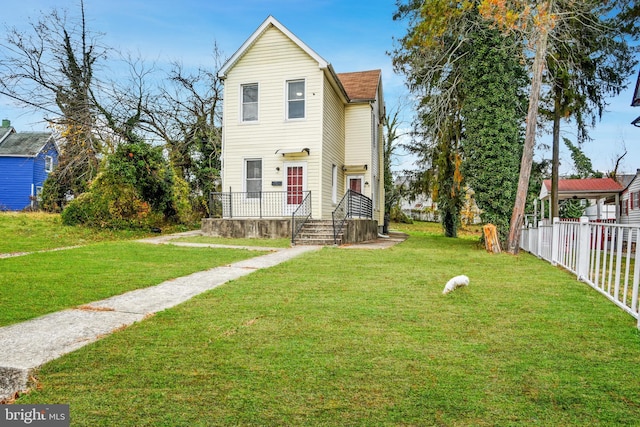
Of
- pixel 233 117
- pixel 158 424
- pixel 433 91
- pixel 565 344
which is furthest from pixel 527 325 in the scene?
pixel 233 117

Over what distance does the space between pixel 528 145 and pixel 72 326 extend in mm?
12005

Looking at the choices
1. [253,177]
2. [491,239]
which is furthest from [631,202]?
[253,177]

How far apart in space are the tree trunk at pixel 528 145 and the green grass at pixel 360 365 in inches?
291

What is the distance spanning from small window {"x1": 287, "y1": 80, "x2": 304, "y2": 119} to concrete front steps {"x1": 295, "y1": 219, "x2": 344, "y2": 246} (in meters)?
4.29

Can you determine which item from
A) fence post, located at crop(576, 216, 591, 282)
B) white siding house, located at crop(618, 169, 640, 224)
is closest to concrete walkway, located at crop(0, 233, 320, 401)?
fence post, located at crop(576, 216, 591, 282)

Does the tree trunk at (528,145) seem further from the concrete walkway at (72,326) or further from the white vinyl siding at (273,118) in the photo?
the concrete walkway at (72,326)

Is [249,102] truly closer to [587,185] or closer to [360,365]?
[360,365]

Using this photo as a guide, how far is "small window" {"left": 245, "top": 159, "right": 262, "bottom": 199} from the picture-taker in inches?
619


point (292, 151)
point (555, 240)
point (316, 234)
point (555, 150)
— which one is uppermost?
point (555, 150)

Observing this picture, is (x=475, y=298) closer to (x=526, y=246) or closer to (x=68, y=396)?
(x=68, y=396)

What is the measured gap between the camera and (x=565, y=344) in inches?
131

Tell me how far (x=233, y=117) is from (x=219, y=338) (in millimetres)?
13681

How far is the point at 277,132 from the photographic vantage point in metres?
15.4

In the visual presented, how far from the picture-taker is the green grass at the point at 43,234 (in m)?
10.9
